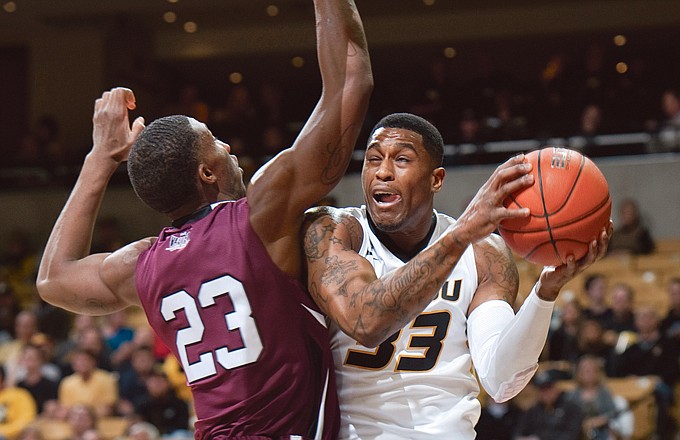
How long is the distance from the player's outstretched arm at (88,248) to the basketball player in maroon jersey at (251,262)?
183 millimetres

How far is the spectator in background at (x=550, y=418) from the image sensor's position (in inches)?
325

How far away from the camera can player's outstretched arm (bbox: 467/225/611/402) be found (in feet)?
10.4

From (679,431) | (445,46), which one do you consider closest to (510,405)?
(679,431)

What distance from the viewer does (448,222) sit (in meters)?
4.02

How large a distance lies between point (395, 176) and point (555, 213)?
80 centimetres

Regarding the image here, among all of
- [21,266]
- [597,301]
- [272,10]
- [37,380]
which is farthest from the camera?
[272,10]

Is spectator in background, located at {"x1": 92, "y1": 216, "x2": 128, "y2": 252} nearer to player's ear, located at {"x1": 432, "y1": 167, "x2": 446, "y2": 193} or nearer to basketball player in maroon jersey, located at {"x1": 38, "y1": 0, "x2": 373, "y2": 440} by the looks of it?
player's ear, located at {"x1": 432, "y1": 167, "x2": 446, "y2": 193}

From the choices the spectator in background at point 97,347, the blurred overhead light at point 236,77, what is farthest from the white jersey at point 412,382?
the blurred overhead light at point 236,77

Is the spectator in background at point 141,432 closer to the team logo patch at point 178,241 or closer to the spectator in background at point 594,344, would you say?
the spectator in background at point 594,344

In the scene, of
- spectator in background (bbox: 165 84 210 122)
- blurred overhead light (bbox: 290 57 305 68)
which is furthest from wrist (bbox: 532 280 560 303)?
blurred overhead light (bbox: 290 57 305 68)

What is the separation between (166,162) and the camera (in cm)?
336

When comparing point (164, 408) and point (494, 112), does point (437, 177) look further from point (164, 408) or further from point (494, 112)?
point (494, 112)

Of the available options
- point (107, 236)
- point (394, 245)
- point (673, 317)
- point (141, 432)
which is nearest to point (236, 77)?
point (107, 236)

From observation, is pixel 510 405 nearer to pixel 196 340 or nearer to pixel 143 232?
pixel 196 340
